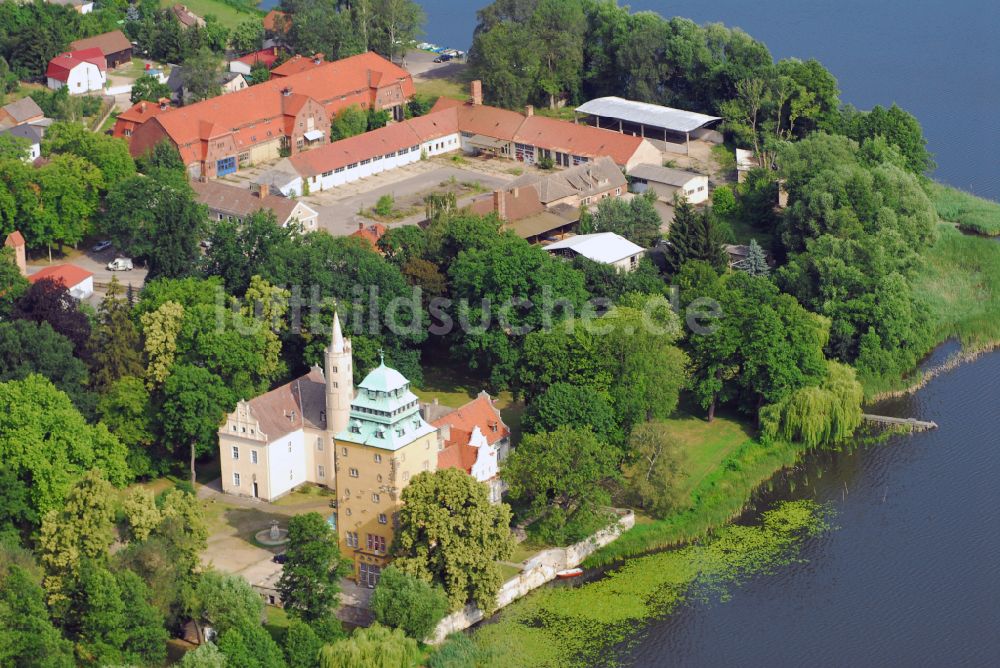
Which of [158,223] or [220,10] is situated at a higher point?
[220,10]

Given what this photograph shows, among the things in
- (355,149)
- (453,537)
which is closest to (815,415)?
(453,537)

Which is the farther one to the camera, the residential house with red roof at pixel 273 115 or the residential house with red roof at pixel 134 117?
the residential house with red roof at pixel 134 117

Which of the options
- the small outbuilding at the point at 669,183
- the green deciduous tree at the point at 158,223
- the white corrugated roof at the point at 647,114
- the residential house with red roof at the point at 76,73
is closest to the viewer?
the green deciduous tree at the point at 158,223

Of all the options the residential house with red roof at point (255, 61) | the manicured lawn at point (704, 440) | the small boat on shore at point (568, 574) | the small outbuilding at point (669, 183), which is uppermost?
the residential house with red roof at point (255, 61)

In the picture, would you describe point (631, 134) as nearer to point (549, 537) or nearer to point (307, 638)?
point (549, 537)

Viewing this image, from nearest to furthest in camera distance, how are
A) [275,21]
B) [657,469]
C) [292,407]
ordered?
[657,469] → [292,407] → [275,21]

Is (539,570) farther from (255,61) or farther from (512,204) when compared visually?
(255,61)

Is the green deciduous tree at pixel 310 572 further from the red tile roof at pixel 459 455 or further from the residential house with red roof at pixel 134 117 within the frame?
the residential house with red roof at pixel 134 117

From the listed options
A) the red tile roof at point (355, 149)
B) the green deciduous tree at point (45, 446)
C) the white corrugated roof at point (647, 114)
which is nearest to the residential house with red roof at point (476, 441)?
the green deciduous tree at point (45, 446)

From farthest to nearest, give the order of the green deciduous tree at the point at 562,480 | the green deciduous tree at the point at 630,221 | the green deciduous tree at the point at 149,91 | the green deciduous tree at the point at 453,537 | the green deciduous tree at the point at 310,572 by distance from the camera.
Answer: the green deciduous tree at the point at 149,91
the green deciduous tree at the point at 630,221
the green deciduous tree at the point at 562,480
the green deciduous tree at the point at 453,537
the green deciduous tree at the point at 310,572
